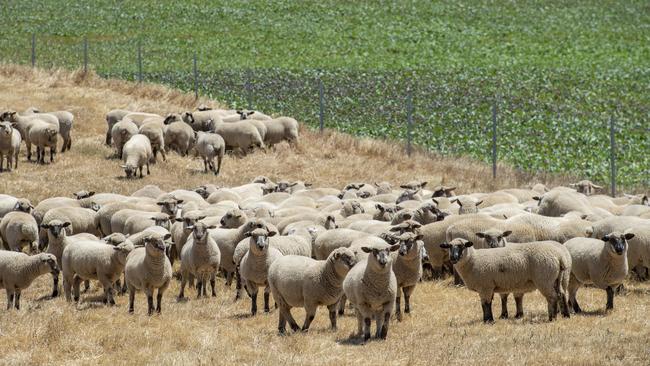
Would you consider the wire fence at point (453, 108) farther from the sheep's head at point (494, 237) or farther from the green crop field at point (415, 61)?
the sheep's head at point (494, 237)

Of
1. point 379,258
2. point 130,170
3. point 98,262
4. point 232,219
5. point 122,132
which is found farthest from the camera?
point 122,132

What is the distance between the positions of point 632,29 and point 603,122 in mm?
37371

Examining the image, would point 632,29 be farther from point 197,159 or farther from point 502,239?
point 502,239

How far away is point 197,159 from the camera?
33781 millimetres

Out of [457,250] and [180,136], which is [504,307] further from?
[180,136]

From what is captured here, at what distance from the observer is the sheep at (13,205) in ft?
75.4

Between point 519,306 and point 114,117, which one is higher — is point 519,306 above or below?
below

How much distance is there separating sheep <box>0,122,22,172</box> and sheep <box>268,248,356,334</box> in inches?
645

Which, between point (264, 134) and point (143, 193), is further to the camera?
point (264, 134)

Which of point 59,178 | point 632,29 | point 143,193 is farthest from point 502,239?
point 632,29

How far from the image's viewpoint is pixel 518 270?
1588 centimetres

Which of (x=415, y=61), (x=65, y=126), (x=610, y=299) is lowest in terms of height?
(x=610, y=299)

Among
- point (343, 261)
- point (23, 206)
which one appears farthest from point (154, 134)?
point (343, 261)

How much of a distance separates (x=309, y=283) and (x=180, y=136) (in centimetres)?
1897
